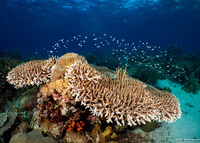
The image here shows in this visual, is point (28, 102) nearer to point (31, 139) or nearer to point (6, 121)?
point (6, 121)

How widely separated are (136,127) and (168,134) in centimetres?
146

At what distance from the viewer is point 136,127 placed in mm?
4566

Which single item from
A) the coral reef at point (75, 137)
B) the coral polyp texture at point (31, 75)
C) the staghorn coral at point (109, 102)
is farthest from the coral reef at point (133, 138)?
the coral polyp texture at point (31, 75)

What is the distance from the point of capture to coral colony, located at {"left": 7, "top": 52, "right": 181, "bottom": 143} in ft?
9.78

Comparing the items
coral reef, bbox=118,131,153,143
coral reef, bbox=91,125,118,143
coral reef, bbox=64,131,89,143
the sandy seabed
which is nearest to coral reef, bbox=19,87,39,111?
coral reef, bbox=64,131,89,143

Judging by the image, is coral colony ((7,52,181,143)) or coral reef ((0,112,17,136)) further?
coral reef ((0,112,17,136))

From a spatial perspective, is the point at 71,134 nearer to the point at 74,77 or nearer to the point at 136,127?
the point at 74,77

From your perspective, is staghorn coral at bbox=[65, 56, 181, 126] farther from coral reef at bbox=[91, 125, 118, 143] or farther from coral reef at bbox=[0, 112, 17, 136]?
coral reef at bbox=[0, 112, 17, 136]

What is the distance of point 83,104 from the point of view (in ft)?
11.3

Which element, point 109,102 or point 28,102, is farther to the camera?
point 28,102

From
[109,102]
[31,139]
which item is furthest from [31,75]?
[109,102]

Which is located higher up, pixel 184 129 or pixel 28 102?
pixel 28 102

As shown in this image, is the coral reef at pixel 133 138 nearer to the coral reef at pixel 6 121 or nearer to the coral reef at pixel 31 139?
the coral reef at pixel 31 139

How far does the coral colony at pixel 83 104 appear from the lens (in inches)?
117
